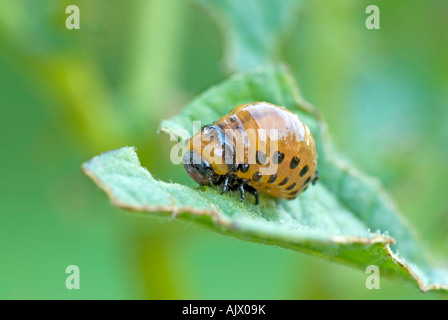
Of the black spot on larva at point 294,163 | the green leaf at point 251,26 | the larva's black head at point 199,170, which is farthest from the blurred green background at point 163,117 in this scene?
the black spot on larva at point 294,163

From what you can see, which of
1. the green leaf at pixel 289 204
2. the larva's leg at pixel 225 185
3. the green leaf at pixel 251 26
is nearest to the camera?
the green leaf at pixel 289 204

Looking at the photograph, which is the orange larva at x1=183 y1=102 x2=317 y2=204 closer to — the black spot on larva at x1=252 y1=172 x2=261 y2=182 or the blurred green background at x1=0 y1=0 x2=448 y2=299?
the black spot on larva at x1=252 y1=172 x2=261 y2=182

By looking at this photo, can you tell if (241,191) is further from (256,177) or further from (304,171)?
(304,171)

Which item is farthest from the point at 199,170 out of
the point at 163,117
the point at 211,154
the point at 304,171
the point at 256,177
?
the point at 163,117

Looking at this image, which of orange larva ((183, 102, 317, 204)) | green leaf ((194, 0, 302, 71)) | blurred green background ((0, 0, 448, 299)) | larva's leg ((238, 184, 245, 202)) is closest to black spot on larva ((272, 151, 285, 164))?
orange larva ((183, 102, 317, 204))

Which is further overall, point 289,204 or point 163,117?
point 163,117

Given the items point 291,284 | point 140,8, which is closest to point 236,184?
point 291,284

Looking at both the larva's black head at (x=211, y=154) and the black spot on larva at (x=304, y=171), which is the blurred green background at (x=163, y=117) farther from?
the black spot on larva at (x=304, y=171)
